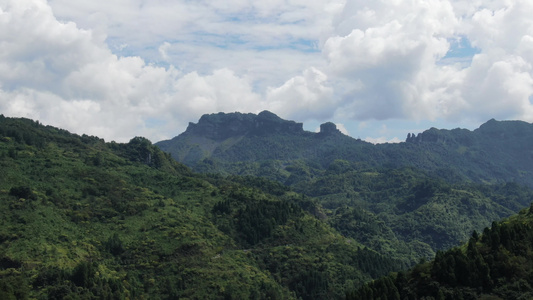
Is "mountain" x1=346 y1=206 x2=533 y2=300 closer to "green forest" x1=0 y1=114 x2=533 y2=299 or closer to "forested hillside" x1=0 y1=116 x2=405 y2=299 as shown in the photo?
"green forest" x1=0 y1=114 x2=533 y2=299

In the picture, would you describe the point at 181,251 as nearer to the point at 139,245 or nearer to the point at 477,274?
the point at 139,245

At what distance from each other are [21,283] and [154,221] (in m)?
55.5

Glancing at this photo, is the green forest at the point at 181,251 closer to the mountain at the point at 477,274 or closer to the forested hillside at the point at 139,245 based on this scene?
the mountain at the point at 477,274

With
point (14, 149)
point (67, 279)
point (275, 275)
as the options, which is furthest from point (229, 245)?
point (14, 149)

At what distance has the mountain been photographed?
8538cm

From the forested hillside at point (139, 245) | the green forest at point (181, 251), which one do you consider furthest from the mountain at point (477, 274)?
the forested hillside at point (139, 245)

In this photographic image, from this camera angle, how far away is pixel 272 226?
19062 centimetres

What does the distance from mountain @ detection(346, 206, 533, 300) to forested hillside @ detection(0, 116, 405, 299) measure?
200ft

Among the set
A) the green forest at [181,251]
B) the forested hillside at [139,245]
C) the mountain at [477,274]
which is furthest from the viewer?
the forested hillside at [139,245]

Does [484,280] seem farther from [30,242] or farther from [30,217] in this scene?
[30,217]

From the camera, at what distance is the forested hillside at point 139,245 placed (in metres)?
128

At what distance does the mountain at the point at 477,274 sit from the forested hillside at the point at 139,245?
200ft

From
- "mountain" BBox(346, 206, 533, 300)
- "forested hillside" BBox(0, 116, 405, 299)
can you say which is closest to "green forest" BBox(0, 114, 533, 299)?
"mountain" BBox(346, 206, 533, 300)

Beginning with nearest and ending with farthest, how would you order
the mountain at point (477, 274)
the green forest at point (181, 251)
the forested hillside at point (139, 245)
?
the mountain at point (477, 274) < the green forest at point (181, 251) < the forested hillside at point (139, 245)
